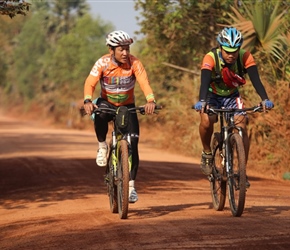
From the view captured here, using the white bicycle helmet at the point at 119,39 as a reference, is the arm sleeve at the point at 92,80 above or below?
below

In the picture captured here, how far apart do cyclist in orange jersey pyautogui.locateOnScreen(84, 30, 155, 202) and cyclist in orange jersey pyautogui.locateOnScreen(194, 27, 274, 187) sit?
0.69 m

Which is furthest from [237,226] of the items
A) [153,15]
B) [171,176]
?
[153,15]

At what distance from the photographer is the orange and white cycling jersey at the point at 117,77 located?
10.1 meters

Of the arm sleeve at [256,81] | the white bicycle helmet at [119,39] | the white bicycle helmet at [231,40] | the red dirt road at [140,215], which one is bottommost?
the red dirt road at [140,215]

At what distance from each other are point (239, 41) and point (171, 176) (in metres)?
7.17

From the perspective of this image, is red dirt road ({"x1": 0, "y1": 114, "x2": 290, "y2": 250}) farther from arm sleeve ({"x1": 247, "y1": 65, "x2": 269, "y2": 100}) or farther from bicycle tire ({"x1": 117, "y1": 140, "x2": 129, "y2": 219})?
arm sleeve ({"x1": 247, "y1": 65, "x2": 269, "y2": 100})

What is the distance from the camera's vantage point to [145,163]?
20391 millimetres

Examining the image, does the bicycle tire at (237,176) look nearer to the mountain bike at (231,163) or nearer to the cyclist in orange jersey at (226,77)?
the mountain bike at (231,163)

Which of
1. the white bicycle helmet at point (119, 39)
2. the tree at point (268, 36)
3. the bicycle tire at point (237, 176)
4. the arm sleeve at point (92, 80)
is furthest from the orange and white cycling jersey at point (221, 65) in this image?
the tree at point (268, 36)

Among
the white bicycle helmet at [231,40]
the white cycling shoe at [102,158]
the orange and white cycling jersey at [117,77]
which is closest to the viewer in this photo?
the white bicycle helmet at [231,40]

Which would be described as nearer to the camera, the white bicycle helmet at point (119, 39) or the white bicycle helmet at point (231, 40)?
the white bicycle helmet at point (231, 40)

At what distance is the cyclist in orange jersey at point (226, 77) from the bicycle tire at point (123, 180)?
3.14ft

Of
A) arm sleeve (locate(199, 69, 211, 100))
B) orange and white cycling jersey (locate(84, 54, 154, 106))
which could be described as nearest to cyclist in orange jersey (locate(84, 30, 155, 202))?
orange and white cycling jersey (locate(84, 54, 154, 106))

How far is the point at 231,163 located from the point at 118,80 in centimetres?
168
